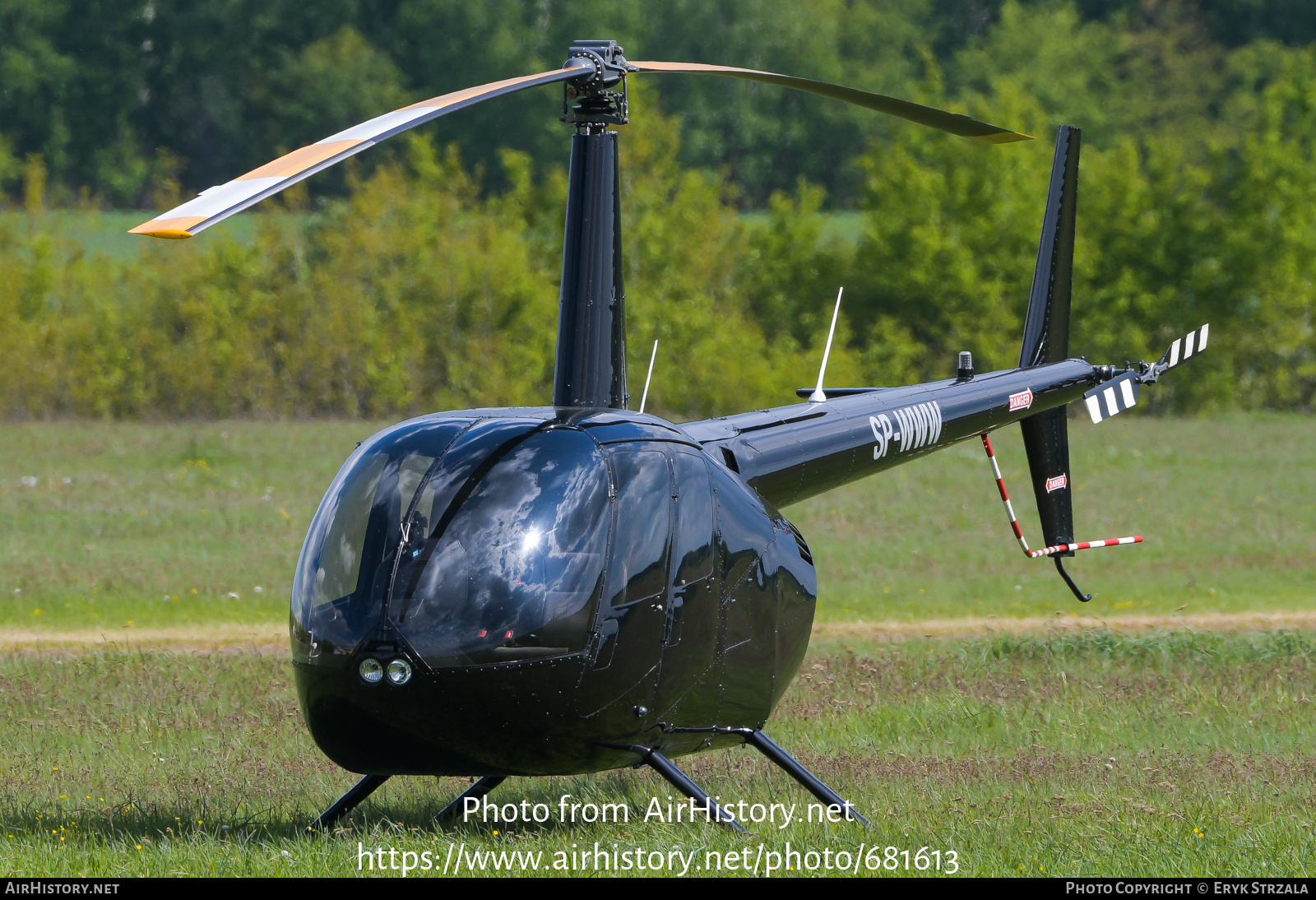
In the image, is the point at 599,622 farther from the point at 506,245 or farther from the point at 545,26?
the point at 545,26

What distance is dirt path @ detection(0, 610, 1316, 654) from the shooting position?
12258 millimetres

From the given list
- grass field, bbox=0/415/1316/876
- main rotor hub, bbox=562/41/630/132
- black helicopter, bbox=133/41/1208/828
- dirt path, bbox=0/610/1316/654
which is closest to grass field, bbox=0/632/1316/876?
grass field, bbox=0/415/1316/876

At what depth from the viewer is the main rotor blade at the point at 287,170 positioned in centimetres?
402

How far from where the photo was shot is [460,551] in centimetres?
538

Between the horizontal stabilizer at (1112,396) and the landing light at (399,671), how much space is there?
576 cm

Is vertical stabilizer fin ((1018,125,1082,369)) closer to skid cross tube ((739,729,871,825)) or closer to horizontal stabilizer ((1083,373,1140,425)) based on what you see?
horizontal stabilizer ((1083,373,1140,425))

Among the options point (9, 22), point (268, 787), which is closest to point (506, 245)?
point (9, 22)

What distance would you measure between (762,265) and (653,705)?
40113 millimetres

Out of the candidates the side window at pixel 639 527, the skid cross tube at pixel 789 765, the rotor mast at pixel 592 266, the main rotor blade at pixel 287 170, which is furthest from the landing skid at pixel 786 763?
the main rotor blade at pixel 287 170

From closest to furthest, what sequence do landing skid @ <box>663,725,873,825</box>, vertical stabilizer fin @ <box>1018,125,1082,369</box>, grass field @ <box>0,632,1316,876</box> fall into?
grass field @ <box>0,632,1316,876</box>, landing skid @ <box>663,725,873,825</box>, vertical stabilizer fin @ <box>1018,125,1082,369</box>

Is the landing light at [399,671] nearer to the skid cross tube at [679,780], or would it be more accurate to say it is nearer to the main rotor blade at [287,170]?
the skid cross tube at [679,780]

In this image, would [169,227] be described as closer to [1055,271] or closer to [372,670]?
[372,670]

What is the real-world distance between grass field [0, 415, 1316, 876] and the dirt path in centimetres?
6

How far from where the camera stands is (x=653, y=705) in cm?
581
